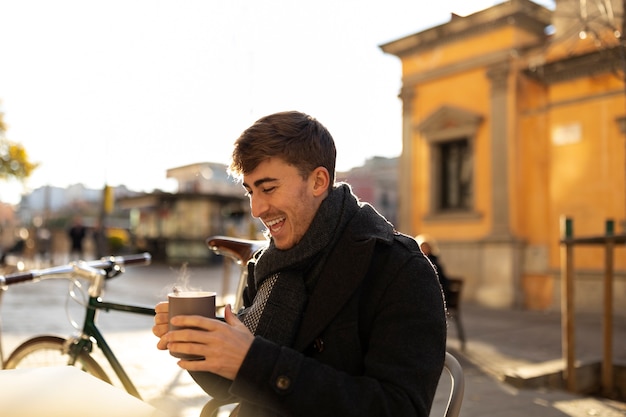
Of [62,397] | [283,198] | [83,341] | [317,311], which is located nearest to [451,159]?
[83,341]

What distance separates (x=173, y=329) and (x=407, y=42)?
15.2 metres

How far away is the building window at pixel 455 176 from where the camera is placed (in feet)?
46.9

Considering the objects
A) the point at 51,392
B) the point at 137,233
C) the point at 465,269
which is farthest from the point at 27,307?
the point at 137,233

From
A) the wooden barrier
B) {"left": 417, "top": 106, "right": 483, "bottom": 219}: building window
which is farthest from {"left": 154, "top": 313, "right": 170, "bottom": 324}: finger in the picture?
{"left": 417, "top": 106, "right": 483, "bottom": 219}: building window

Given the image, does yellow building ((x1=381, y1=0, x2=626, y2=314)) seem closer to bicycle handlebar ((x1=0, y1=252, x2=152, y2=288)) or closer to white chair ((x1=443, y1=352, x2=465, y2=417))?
bicycle handlebar ((x1=0, y1=252, x2=152, y2=288))

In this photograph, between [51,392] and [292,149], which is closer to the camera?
[51,392]

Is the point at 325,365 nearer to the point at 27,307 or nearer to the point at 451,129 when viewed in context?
the point at 27,307

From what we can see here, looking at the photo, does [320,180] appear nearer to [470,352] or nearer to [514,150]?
[470,352]

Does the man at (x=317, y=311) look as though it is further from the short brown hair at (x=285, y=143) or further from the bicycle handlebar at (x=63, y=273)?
the bicycle handlebar at (x=63, y=273)

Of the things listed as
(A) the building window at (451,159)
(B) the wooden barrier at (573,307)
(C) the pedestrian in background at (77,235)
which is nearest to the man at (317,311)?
(B) the wooden barrier at (573,307)

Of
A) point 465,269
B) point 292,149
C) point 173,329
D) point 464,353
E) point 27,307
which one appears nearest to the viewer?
point 173,329

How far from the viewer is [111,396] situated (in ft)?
4.36

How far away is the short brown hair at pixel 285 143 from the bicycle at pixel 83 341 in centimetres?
147

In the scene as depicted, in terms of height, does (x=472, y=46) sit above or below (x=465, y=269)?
above
